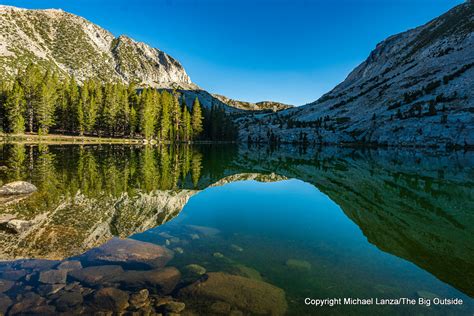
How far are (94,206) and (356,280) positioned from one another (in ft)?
42.3

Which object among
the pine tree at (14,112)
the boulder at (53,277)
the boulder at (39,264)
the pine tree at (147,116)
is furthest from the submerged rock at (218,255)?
the pine tree at (147,116)

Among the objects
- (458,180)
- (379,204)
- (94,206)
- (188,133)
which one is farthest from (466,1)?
(94,206)

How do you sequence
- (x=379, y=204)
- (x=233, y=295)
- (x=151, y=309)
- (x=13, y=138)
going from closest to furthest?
(x=151, y=309), (x=233, y=295), (x=379, y=204), (x=13, y=138)

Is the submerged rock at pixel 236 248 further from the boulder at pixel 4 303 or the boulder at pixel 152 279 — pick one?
the boulder at pixel 4 303

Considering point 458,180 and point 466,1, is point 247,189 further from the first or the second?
point 466,1

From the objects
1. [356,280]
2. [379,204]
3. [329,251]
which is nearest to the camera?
[356,280]

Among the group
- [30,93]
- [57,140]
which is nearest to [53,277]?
[57,140]

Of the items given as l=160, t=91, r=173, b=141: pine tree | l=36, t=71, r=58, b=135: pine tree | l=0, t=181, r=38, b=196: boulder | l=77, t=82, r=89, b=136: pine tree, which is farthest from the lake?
l=160, t=91, r=173, b=141: pine tree

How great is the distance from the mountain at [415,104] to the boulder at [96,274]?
10737 centimetres

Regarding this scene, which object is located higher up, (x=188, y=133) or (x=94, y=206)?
(x=188, y=133)

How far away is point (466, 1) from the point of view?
196125 mm

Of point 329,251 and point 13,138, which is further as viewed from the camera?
point 13,138

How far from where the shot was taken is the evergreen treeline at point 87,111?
72188 millimetres

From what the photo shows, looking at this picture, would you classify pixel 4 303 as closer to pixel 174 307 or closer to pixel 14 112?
pixel 174 307
